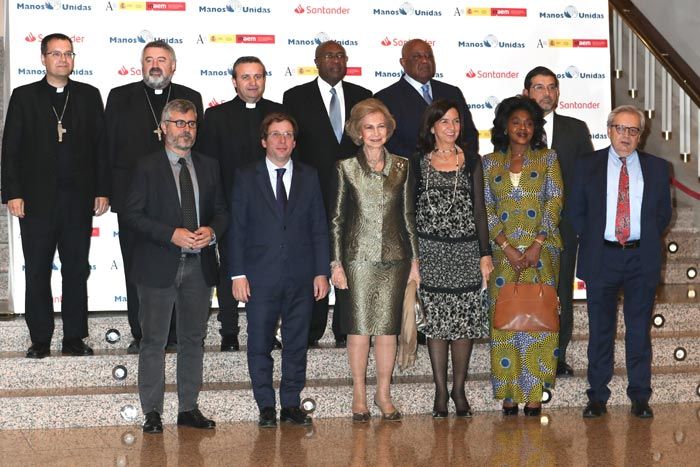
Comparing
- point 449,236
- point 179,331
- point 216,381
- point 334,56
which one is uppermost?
point 334,56

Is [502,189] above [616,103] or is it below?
below

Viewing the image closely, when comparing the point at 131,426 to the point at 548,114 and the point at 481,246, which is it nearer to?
the point at 481,246

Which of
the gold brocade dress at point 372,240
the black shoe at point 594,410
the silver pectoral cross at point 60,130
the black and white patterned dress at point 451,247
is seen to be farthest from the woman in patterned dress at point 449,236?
the silver pectoral cross at point 60,130

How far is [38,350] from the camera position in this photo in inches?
251

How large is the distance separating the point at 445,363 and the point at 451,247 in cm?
64

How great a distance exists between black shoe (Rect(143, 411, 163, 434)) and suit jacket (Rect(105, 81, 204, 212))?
4.24 ft

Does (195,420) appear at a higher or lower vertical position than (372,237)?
lower

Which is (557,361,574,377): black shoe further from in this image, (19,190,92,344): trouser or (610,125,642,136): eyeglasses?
(19,190,92,344): trouser

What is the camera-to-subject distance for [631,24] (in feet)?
29.4

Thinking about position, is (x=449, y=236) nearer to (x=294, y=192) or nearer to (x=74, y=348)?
(x=294, y=192)

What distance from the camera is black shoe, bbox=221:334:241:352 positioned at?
6.59 metres

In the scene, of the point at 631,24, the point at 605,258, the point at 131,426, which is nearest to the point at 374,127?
the point at 605,258

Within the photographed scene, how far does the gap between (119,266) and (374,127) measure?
254 centimetres

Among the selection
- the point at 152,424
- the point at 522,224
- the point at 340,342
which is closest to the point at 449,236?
the point at 522,224
